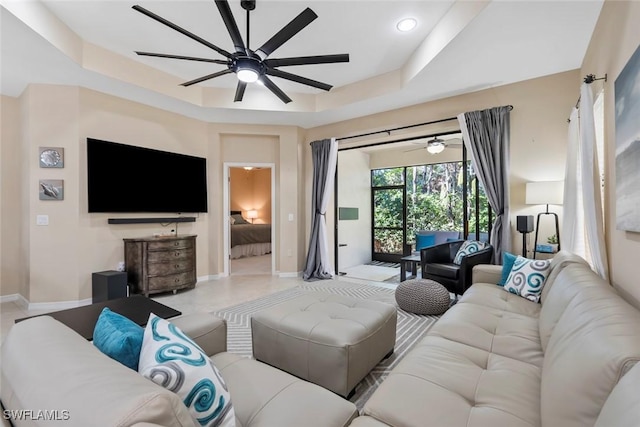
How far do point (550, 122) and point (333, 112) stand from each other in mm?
2874

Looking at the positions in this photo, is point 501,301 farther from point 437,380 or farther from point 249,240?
point 249,240

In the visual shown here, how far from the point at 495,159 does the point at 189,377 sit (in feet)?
13.2

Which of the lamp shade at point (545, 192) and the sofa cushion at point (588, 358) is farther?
the lamp shade at point (545, 192)

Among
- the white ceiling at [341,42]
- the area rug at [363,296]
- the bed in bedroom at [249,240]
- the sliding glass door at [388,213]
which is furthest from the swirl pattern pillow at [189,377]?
the bed in bedroom at [249,240]

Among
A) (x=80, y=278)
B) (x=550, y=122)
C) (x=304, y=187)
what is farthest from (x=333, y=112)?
(x=80, y=278)

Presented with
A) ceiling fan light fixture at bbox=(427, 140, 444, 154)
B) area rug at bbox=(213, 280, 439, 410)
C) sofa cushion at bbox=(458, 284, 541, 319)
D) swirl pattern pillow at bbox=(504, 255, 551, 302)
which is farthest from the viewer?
ceiling fan light fixture at bbox=(427, 140, 444, 154)

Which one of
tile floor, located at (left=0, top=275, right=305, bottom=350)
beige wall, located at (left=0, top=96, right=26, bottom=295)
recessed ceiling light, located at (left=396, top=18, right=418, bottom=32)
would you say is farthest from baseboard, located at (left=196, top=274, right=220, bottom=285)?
recessed ceiling light, located at (left=396, top=18, right=418, bottom=32)

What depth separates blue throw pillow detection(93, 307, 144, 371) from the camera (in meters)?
0.91

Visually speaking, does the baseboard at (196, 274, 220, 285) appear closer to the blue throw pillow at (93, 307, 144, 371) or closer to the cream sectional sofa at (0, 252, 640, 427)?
the cream sectional sofa at (0, 252, 640, 427)

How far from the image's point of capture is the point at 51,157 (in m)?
3.56

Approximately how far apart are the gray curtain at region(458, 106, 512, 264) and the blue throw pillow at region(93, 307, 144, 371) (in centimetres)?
386

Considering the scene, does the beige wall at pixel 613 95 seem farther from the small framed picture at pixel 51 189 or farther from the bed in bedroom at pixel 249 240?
the bed in bedroom at pixel 249 240

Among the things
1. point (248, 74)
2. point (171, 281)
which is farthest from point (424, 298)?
point (171, 281)

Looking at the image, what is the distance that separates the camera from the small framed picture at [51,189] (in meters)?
3.52
